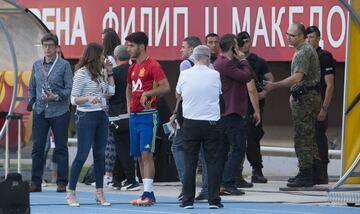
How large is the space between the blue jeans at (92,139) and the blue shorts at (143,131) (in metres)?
0.34

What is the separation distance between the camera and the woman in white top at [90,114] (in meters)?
15.0

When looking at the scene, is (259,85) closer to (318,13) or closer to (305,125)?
(305,125)

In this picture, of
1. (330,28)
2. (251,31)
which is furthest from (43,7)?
(330,28)

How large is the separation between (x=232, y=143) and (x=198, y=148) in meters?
1.88

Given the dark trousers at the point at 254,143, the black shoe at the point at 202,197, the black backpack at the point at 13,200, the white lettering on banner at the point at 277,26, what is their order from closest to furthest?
the black backpack at the point at 13,200
the black shoe at the point at 202,197
the dark trousers at the point at 254,143
the white lettering on banner at the point at 277,26

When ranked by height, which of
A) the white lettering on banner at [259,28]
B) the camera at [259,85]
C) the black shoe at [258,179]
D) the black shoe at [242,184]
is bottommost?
the black shoe at [258,179]

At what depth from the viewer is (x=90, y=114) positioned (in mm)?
15062

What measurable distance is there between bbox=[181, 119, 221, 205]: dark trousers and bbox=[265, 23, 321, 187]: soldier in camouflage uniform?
2528 millimetres

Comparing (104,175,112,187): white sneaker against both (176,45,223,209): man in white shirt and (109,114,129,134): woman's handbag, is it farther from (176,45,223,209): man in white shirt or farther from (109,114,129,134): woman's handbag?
(176,45,223,209): man in white shirt

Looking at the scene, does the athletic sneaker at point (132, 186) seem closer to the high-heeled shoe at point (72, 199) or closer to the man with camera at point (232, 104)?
the man with camera at point (232, 104)

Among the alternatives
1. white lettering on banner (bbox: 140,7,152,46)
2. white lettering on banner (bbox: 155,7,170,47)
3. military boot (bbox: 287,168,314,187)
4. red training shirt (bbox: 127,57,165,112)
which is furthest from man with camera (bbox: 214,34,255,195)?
white lettering on banner (bbox: 140,7,152,46)

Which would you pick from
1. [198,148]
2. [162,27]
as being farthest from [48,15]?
[198,148]

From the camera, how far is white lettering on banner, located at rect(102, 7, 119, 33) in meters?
21.5

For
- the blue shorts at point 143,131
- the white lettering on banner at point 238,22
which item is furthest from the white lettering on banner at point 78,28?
the blue shorts at point 143,131
